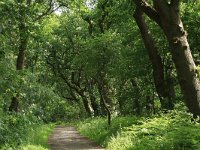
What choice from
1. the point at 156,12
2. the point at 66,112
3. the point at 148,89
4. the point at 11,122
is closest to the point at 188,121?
the point at 156,12

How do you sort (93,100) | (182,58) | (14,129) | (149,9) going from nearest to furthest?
1. (14,129)
2. (182,58)
3. (149,9)
4. (93,100)

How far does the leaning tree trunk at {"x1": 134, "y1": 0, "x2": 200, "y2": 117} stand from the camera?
33.8 ft

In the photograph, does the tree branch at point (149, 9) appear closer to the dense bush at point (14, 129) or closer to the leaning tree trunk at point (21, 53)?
the dense bush at point (14, 129)

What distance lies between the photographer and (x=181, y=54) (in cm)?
1037

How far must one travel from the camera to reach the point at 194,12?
16.3m

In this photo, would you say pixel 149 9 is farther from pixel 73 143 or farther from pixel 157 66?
pixel 73 143

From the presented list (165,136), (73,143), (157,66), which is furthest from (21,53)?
(165,136)

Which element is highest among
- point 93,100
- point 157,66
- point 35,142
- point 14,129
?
point 157,66

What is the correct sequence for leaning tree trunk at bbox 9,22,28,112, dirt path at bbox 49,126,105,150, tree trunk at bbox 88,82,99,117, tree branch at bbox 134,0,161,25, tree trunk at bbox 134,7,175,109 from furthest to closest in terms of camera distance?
1. tree trunk at bbox 88,82,99,117
2. tree trunk at bbox 134,7,175,109
3. dirt path at bbox 49,126,105,150
4. leaning tree trunk at bbox 9,22,28,112
5. tree branch at bbox 134,0,161,25

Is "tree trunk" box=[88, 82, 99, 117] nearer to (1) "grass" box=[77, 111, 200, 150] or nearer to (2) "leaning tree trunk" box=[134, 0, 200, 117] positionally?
(1) "grass" box=[77, 111, 200, 150]

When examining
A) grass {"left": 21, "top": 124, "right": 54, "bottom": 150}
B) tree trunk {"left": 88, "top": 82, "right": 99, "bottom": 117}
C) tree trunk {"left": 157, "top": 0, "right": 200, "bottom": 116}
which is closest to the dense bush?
grass {"left": 21, "top": 124, "right": 54, "bottom": 150}

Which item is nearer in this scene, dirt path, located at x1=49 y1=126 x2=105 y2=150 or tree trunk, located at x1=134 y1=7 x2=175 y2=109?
dirt path, located at x1=49 y1=126 x2=105 y2=150

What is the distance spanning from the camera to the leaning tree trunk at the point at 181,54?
10.3m

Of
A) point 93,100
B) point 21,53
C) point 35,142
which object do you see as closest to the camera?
point 35,142
